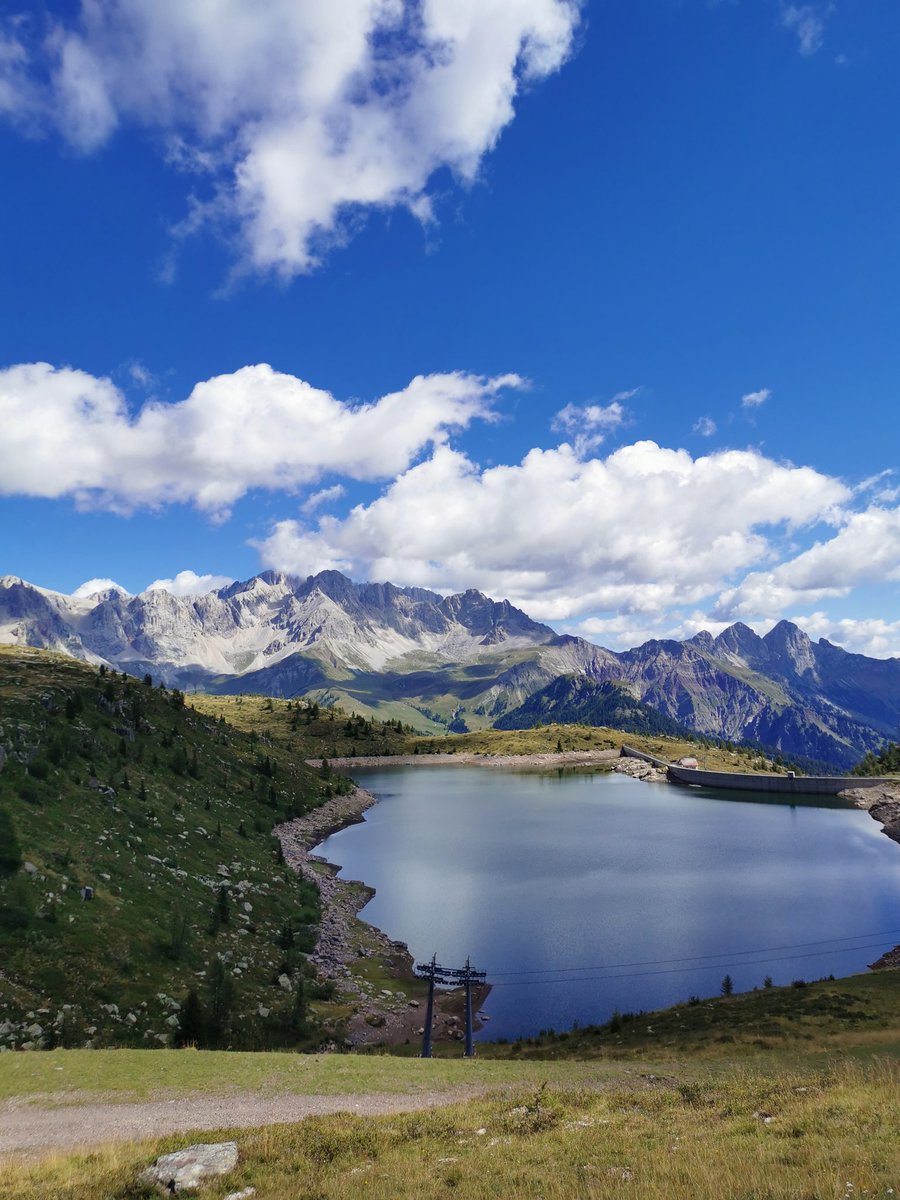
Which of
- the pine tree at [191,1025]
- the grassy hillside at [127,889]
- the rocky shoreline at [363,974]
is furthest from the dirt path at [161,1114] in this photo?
the rocky shoreline at [363,974]

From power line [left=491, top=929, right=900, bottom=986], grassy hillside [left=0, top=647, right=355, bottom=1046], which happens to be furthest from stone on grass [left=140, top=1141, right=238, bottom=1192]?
power line [left=491, top=929, right=900, bottom=986]

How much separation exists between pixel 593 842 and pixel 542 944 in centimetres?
5011

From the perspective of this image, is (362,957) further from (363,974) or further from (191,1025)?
(191,1025)

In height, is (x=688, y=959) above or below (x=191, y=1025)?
below

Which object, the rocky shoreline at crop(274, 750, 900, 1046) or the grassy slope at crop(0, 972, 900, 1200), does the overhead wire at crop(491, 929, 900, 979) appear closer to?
the rocky shoreline at crop(274, 750, 900, 1046)

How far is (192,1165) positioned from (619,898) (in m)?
63.8

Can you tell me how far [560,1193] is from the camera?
42.7ft

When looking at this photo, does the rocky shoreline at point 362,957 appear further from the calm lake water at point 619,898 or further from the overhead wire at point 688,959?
the overhead wire at point 688,959

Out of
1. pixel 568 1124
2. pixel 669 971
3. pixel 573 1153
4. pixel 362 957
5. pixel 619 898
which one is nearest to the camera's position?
pixel 573 1153

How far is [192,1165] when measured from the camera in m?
15.2

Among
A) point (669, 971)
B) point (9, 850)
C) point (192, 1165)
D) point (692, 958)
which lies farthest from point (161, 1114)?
point (692, 958)


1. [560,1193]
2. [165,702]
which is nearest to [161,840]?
[165,702]

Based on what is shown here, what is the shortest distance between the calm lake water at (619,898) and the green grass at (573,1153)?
26.0 m

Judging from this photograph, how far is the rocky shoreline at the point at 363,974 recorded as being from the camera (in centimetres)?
4250
